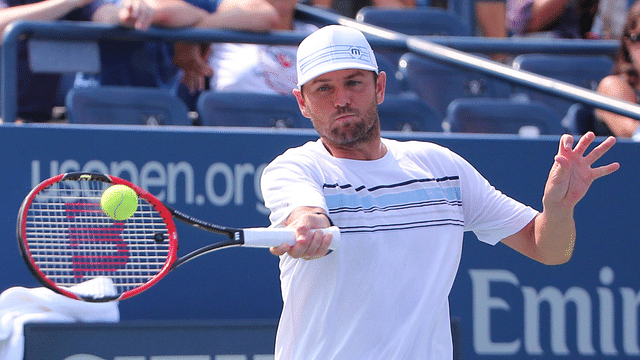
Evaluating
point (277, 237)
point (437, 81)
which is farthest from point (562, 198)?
point (437, 81)

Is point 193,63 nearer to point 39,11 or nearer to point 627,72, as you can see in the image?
point 39,11

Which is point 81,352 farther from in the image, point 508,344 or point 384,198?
point 508,344

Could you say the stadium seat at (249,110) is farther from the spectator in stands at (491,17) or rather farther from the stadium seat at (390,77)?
the spectator in stands at (491,17)

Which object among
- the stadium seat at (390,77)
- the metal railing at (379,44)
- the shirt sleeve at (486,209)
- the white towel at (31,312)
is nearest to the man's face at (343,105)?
the shirt sleeve at (486,209)

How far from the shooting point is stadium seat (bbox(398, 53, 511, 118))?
480 cm

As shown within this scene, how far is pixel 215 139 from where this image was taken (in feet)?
11.3

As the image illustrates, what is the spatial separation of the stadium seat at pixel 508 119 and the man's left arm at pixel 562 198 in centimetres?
174

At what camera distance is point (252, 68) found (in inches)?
175

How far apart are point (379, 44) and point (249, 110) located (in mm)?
838

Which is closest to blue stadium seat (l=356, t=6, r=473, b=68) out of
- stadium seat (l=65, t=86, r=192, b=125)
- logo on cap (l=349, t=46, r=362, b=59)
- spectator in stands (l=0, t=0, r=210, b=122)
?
spectator in stands (l=0, t=0, r=210, b=122)

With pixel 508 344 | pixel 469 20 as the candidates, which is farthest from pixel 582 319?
pixel 469 20

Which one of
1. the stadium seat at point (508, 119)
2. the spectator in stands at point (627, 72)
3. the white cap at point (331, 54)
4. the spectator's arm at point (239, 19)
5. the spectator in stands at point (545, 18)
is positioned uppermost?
the spectator in stands at point (545, 18)

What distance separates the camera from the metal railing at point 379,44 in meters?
3.63

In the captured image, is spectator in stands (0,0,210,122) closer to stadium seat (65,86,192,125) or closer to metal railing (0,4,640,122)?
metal railing (0,4,640,122)
